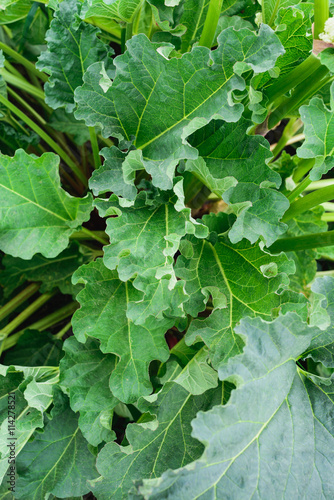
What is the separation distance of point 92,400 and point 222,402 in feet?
0.77

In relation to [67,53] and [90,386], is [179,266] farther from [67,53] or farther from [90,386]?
[67,53]

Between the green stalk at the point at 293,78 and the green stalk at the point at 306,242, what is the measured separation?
270mm

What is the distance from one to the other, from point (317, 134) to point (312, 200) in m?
0.14

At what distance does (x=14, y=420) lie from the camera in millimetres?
842

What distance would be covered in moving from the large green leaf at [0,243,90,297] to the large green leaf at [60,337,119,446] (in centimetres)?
25

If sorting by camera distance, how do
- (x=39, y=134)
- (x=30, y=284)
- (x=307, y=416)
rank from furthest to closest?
(x=30, y=284), (x=39, y=134), (x=307, y=416)

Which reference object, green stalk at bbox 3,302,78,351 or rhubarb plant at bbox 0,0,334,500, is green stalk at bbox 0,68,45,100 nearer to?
rhubarb plant at bbox 0,0,334,500

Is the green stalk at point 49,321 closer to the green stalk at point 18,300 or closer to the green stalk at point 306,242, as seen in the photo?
the green stalk at point 18,300

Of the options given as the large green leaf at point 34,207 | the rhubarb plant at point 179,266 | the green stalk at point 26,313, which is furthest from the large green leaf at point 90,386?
the green stalk at point 26,313

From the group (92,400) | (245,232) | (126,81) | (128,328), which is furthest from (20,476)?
(126,81)

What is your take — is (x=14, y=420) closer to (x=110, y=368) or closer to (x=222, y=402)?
(x=110, y=368)

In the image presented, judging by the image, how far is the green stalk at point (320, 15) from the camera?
731 millimetres

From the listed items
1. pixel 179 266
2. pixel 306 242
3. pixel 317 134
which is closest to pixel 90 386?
pixel 179 266

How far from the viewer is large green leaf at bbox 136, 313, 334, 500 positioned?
0.57 meters
